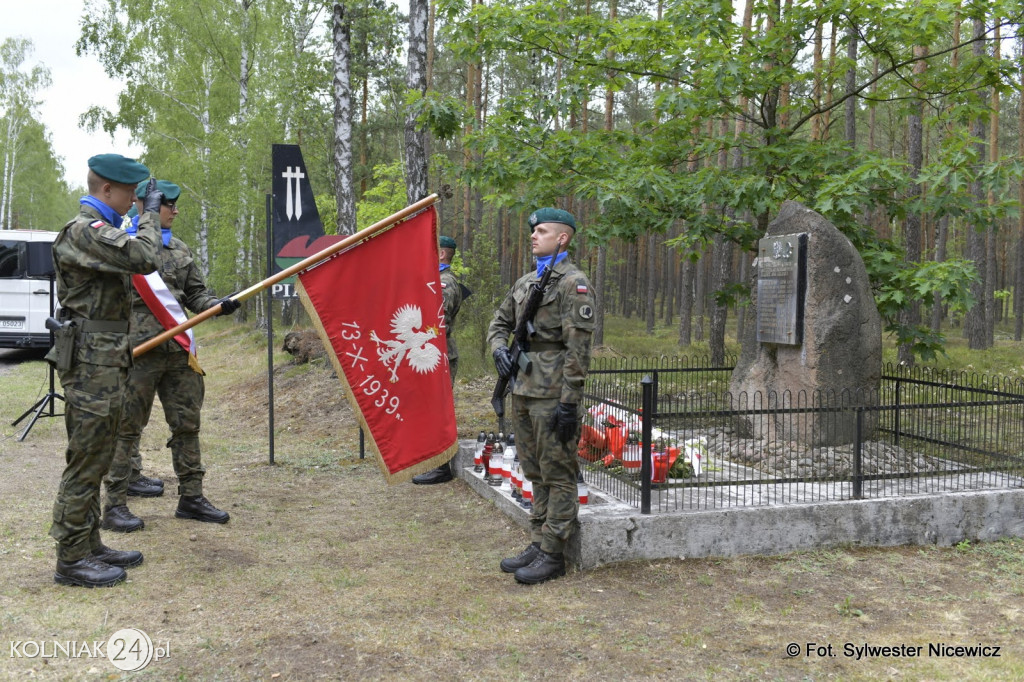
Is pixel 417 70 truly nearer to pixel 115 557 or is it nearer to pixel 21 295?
pixel 115 557

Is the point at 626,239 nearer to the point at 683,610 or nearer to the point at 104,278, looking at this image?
the point at 683,610

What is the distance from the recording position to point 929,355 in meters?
8.34

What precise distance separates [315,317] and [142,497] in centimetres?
248

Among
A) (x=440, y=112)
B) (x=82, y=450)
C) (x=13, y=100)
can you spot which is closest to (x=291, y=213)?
(x=440, y=112)

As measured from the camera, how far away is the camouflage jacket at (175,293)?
5.44 metres

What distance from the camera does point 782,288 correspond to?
7852 millimetres

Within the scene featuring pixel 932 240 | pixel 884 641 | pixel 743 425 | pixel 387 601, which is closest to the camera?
pixel 884 641

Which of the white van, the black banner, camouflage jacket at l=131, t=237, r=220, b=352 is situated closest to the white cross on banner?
the black banner

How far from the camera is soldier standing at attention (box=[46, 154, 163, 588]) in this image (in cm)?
420

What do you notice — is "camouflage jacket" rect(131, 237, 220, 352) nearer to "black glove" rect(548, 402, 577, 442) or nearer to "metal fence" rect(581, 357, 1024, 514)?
"black glove" rect(548, 402, 577, 442)

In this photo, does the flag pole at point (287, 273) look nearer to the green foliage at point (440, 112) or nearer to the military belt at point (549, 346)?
the military belt at point (549, 346)

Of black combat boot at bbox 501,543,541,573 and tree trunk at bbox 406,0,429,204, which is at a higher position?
tree trunk at bbox 406,0,429,204

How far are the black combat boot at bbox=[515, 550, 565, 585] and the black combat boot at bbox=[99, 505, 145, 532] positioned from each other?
2.67 meters

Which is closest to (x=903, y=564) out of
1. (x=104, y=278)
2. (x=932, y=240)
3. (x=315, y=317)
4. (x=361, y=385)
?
(x=361, y=385)
